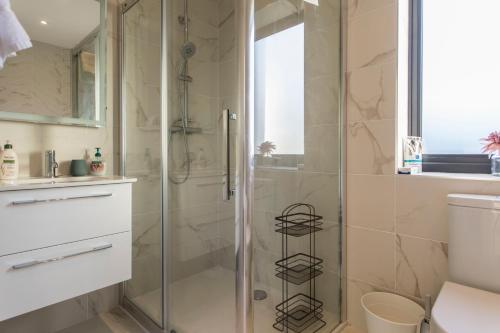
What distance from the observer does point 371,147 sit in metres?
1.43

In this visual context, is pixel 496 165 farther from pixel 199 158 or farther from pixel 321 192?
pixel 199 158

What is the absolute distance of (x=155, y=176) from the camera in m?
1.55

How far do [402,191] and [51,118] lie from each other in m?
1.88

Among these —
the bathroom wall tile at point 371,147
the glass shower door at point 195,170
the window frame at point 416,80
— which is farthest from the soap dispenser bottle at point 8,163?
the window frame at point 416,80

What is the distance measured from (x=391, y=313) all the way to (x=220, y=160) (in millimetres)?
1154

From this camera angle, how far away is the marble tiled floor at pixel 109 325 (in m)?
1.53

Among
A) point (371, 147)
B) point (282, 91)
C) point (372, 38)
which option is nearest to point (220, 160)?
point (282, 91)

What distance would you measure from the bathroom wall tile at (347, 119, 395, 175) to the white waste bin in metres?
0.64

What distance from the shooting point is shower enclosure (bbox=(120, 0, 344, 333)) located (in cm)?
123

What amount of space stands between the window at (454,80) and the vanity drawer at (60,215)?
1627 millimetres

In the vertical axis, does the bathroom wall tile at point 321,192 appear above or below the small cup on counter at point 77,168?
below

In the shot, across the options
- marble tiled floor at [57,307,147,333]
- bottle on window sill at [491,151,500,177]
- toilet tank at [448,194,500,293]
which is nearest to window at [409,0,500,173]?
bottle on window sill at [491,151,500,177]

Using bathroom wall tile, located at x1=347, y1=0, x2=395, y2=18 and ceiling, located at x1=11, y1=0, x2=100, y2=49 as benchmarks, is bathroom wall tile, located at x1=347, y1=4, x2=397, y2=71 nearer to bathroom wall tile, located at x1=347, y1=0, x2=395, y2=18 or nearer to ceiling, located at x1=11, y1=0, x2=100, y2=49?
bathroom wall tile, located at x1=347, y1=0, x2=395, y2=18

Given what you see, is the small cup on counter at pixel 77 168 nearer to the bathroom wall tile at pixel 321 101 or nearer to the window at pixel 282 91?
the window at pixel 282 91
